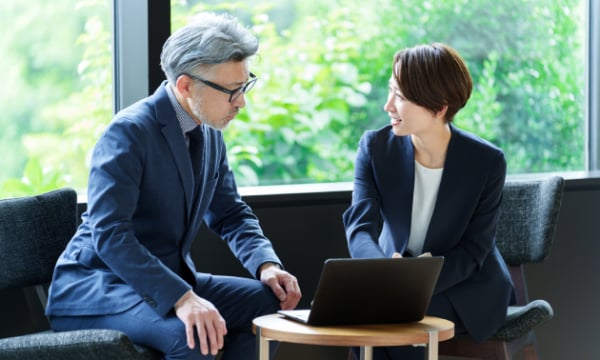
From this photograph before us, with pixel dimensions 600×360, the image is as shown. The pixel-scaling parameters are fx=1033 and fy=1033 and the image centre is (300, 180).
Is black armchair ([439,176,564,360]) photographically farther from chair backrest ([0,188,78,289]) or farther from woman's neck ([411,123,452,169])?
chair backrest ([0,188,78,289])

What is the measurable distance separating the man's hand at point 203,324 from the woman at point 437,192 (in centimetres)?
62

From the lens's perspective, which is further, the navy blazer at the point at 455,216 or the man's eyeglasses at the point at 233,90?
the navy blazer at the point at 455,216

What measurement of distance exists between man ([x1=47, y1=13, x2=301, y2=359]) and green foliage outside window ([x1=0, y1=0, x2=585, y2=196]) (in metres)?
0.71

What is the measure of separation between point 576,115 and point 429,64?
185 centimetres

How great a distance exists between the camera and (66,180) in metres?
3.45

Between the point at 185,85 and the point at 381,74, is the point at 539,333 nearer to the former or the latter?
the point at 381,74

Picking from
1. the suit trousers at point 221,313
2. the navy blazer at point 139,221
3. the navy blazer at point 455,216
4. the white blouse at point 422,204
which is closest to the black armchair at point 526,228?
the navy blazer at point 455,216

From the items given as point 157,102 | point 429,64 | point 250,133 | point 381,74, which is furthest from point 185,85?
point 381,74

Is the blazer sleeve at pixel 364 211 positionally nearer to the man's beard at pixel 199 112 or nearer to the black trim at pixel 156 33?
the man's beard at pixel 199 112

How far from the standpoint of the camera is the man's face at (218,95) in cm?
272

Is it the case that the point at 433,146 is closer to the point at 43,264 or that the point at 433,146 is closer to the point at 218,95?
the point at 218,95

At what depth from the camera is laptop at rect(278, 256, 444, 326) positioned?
2.38 m

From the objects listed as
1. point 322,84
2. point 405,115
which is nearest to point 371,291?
point 405,115

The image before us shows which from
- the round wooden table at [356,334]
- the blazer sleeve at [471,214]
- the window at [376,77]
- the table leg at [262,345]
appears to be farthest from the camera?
the window at [376,77]
